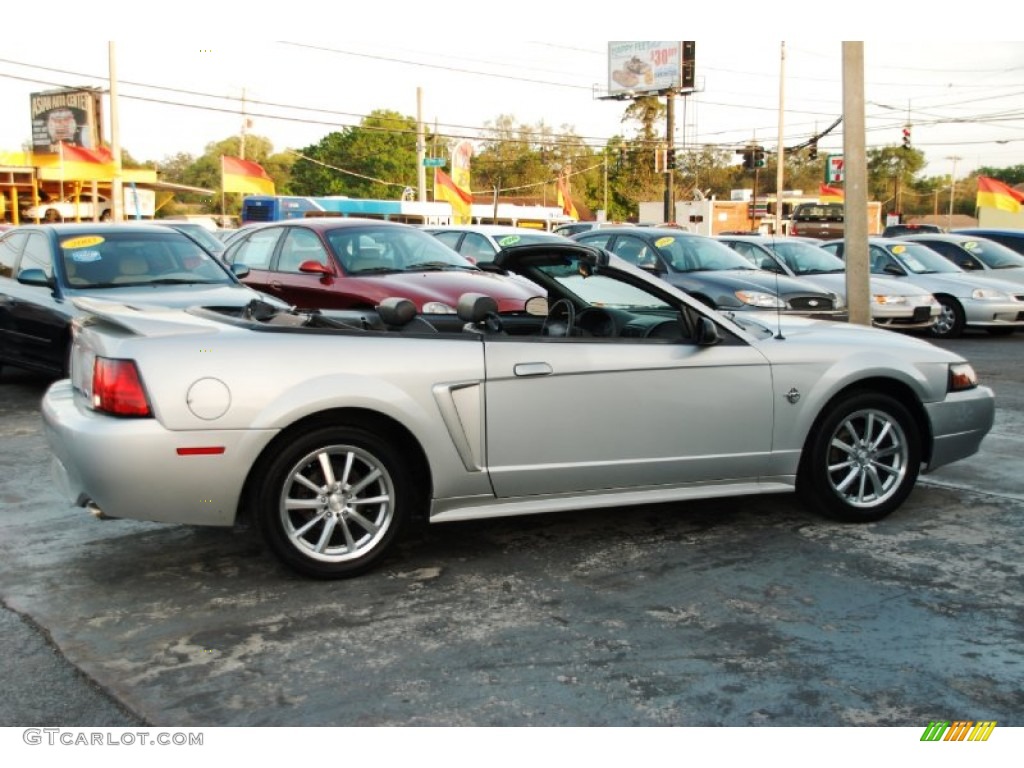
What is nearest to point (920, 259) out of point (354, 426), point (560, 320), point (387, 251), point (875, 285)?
point (875, 285)

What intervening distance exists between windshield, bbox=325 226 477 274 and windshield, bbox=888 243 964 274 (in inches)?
328

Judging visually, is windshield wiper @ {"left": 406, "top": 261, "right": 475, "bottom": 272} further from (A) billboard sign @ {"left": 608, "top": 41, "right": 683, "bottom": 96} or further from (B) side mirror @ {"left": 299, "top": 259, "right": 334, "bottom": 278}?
(A) billboard sign @ {"left": 608, "top": 41, "right": 683, "bottom": 96}

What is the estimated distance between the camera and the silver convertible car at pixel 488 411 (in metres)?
4.22

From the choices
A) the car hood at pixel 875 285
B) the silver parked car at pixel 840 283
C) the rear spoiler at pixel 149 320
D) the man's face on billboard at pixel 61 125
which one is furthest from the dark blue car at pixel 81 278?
the man's face on billboard at pixel 61 125

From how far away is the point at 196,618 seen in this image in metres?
4.09

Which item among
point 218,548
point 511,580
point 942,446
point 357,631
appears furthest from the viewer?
point 942,446

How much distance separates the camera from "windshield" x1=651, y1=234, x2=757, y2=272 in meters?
13.0

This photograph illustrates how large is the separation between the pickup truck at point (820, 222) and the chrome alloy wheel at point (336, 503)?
3409cm

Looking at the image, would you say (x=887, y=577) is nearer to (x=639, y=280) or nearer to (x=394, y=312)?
(x=639, y=280)

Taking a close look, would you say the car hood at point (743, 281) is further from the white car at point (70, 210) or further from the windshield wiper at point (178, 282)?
the white car at point (70, 210)

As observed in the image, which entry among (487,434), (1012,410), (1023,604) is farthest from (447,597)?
(1012,410)

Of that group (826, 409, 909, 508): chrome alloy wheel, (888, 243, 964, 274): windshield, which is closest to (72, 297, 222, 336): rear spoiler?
(826, 409, 909, 508): chrome alloy wheel

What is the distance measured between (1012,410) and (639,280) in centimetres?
521

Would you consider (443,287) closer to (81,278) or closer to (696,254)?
(81,278)
